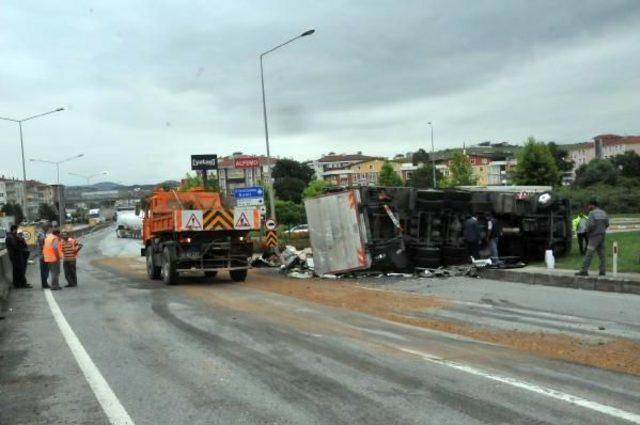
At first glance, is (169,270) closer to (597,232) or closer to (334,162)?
(597,232)

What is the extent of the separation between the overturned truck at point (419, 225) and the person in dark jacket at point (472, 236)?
0.23 metres

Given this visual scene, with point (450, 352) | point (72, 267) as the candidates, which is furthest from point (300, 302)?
point (72, 267)

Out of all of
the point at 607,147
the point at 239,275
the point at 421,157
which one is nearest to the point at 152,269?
the point at 239,275

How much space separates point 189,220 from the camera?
17297 millimetres

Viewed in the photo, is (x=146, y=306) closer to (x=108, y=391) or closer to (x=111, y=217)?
(x=108, y=391)

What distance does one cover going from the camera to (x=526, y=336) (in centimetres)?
882

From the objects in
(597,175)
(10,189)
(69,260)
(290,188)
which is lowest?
(69,260)

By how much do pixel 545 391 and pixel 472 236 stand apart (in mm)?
12641

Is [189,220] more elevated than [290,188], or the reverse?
[290,188]

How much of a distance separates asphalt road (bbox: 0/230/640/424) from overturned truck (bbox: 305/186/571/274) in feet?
20.2

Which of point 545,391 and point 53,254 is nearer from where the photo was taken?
point 545,391

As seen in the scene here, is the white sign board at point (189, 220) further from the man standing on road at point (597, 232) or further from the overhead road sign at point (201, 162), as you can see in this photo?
the overhead road sign at point (201, 162)

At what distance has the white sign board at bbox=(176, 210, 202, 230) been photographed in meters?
17.2

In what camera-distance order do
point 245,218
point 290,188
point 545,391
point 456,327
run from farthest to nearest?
point 290,188
point 245,218
point 456,327
point 545,391
